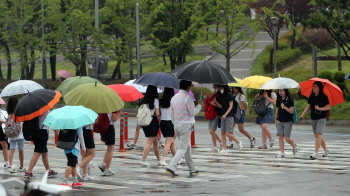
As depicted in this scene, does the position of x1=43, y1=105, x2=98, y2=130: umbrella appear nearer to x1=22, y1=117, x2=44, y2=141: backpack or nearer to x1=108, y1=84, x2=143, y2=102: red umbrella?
x1=22, y1=117, x2=44, y2=141: backpack

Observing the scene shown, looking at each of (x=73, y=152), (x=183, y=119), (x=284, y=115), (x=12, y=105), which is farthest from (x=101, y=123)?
(x=284, y=115)

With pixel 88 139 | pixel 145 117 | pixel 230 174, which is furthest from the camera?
pixel 145 117

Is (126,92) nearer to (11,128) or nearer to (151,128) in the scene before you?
(151,128)

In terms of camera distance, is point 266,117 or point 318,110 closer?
point 318,110

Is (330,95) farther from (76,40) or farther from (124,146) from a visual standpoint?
(76,40)

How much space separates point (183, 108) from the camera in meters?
9.86

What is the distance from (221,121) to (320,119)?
8.63ft

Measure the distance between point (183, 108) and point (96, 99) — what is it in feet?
5.49

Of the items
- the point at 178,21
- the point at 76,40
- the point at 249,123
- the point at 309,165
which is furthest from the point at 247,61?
the point at 309,165

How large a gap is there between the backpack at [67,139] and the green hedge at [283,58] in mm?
36008

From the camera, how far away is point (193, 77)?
33.7 feet

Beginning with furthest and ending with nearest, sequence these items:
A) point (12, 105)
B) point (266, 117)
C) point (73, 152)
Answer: point (266, 117), point (12, 105), point (73, 152)

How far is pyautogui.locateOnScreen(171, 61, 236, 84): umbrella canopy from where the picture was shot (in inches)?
405

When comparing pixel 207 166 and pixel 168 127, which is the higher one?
pixel 168 127
